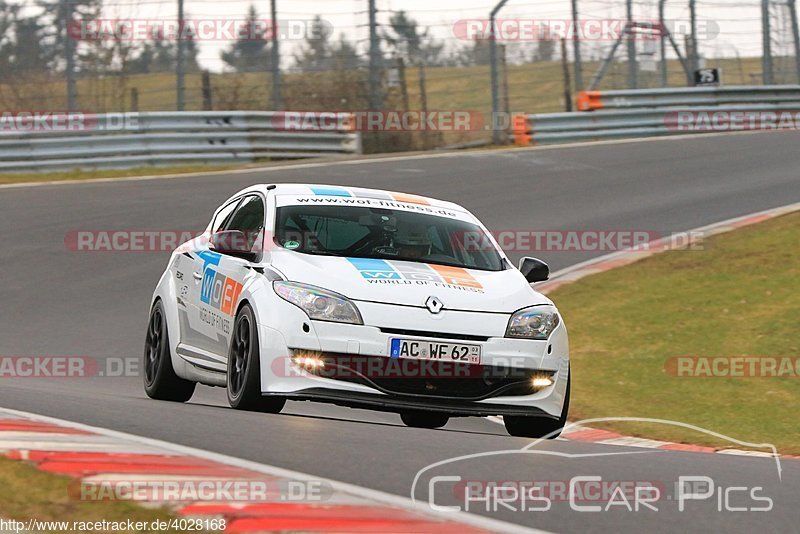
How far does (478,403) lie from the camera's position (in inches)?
295

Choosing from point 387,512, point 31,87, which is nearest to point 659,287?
point 387,512

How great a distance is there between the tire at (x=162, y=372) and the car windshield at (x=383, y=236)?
4.38 ft

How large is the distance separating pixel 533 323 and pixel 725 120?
66.9 feet

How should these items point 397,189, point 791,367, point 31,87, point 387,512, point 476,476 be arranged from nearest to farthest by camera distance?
1. point 387,512
2. point 476,476
3. point 791,367
4. point 397,189
5. point 31,87

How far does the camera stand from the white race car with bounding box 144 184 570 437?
23.9ft

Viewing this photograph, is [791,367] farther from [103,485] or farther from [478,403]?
[103,485]

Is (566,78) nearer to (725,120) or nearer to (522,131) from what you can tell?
(522,131)

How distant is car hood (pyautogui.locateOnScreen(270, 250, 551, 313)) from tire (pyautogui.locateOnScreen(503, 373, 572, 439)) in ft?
2.23

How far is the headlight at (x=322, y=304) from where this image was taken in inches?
289

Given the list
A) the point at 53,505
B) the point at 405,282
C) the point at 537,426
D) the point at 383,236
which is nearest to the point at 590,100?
the point at 383,236

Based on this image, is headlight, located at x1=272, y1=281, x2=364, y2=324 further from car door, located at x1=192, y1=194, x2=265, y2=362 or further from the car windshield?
the car windshield

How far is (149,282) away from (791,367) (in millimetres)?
6573

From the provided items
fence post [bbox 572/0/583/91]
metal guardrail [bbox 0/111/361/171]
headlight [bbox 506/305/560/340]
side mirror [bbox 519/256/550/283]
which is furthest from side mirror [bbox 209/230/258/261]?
fence post [bbox 572/0/583/91]

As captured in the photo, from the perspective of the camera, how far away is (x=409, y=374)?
7.32 metres
